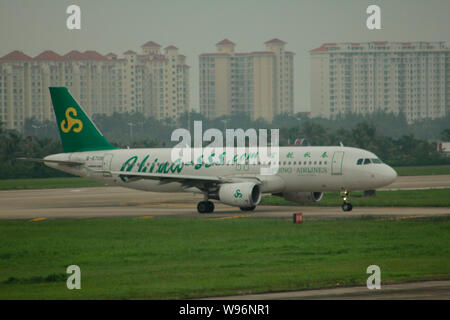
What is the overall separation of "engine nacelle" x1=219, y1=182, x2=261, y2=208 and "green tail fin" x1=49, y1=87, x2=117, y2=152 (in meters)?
13.1

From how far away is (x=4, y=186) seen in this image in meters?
87.0

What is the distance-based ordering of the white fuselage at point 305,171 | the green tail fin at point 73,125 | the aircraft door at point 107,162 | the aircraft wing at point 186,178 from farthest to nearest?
the green tail fin at point 73,125 → the aircraft door at point 107,162 → the aircraft wing at point 186,178 → the white fuselage at point 305,171

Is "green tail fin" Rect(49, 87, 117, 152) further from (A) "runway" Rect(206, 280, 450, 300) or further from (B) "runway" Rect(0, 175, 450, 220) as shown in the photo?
(A) "runway" Rect(206, 280, 450, 300)

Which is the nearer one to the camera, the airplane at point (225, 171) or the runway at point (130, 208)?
the runway at point (130, 208)

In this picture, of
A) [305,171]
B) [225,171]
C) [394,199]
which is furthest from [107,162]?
[394,199]

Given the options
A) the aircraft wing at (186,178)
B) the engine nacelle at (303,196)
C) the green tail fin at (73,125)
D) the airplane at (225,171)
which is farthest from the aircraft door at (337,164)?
the green tail fin at (73,125)

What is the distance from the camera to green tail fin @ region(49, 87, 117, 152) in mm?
58219

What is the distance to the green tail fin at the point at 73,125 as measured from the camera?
5822 centimetres

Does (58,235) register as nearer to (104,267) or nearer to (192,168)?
(104,267)

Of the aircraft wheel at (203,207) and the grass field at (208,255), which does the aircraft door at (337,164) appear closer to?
the grass field at (208,255)

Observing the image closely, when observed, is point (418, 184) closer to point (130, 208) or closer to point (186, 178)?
point (130, 208)

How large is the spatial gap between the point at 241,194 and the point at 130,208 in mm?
11095

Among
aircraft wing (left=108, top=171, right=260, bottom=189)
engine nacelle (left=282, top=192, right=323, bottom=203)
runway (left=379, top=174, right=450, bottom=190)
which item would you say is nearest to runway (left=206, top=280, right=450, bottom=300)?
aircraft wing (left=108, top=171, right=260, bottom=189)

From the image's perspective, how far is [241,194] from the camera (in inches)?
1923
